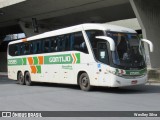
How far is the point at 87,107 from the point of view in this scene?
1067 centimetres

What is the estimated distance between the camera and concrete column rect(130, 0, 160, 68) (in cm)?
2803

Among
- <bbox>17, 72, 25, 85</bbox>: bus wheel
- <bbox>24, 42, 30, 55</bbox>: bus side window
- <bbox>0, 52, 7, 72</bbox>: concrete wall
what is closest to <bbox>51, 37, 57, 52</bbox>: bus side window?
<bbox>24, 42, 30, 55</bbox>: bus side window

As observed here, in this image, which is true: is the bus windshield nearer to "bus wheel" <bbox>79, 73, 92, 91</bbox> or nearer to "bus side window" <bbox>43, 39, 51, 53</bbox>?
"bus wheel" <bbox>79, 73, 92, 91</bbox>

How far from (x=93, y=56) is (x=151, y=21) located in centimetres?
1506

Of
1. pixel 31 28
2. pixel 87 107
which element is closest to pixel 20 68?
pixel 87 107

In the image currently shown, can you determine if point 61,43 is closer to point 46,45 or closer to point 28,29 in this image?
point 46,45

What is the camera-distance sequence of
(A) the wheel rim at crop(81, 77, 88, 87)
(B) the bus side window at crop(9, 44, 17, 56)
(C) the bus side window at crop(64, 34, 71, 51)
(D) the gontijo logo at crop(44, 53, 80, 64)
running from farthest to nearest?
(B) the bus side window at crop(9, 44, 17, 56), (C) the bus side window at crop(64, 34, 71, 51), (D) the gontijo logo at crop(44, 53, 80, 64), (A) the wheel rim at crop(81, 77, 88, 87)

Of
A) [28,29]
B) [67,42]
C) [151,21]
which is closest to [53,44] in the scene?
[67,42]

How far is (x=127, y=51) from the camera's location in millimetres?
14938

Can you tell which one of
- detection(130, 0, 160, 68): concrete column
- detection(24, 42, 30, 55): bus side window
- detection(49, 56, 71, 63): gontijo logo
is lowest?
detection(49, 56, 71, 63): gontijo logo

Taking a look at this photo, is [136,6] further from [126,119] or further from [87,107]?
[126,119]

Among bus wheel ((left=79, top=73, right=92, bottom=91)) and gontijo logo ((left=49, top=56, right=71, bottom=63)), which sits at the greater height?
gontijo logo ((left=49, top=56, right=71, bottom=63))

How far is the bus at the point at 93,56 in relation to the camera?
1459 cm

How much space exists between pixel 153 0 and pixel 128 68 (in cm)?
1552
